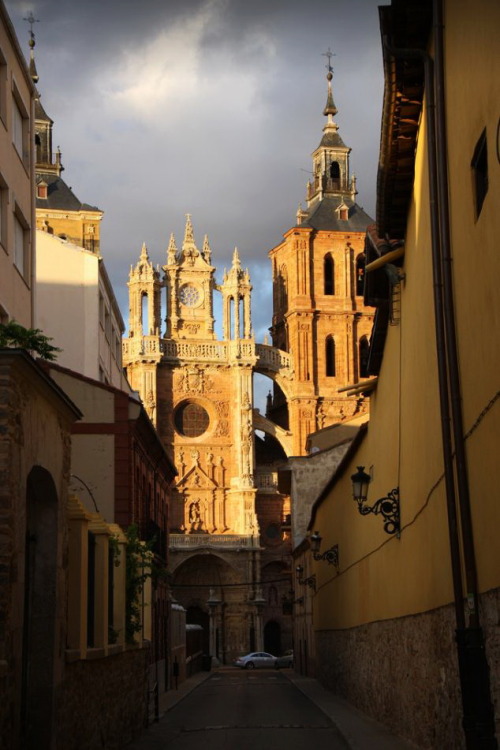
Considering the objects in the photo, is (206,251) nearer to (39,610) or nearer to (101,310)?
(101,310)

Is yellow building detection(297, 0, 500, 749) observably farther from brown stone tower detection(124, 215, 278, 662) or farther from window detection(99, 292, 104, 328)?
brown stone tower detection(124, 215, 278, 662)

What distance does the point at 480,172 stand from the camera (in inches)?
412

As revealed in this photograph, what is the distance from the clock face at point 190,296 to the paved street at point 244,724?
135ft

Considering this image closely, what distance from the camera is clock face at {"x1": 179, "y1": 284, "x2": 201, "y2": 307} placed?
257 feet

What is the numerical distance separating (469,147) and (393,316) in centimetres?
776

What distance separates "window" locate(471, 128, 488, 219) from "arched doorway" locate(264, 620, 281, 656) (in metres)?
68.7

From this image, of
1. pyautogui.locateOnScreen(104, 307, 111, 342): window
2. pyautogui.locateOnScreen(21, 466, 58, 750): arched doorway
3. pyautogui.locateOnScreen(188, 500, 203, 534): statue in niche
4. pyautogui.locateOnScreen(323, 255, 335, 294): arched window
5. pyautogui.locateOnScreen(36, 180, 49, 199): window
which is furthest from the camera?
pyautogui.locateOnScreen(323, 255, 335, 294): arched window

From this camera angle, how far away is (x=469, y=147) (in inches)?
420

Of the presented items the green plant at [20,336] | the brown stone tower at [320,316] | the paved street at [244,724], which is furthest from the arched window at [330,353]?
the green plant at [20,336]

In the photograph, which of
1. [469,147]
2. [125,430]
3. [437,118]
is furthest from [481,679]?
[125,430]

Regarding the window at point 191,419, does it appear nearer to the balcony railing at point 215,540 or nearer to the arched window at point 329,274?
the balcony railing at point 215,540

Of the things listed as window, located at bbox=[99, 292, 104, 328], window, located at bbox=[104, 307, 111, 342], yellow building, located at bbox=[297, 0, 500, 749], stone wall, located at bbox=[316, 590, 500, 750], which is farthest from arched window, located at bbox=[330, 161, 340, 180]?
yellow building, located at bbox=[297, 0, 500, 749]

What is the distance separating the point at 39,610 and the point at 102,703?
14.0ft

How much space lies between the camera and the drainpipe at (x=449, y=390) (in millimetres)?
10398
